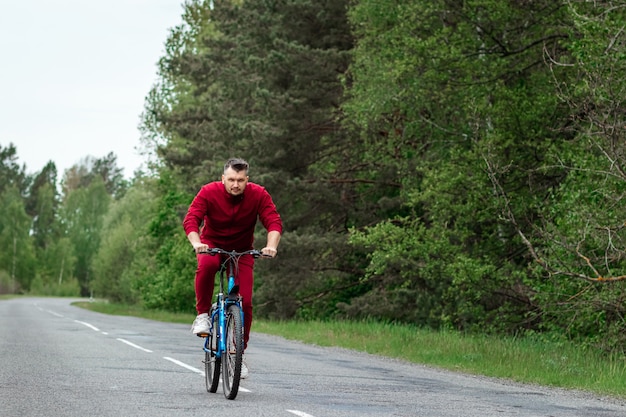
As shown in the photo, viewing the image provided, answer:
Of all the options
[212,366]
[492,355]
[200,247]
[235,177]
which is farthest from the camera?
[492,355]

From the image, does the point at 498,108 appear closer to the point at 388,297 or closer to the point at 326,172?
the point at 388,297

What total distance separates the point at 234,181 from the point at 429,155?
58.1 ft

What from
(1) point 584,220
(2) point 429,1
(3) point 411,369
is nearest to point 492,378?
(3) point 411,369

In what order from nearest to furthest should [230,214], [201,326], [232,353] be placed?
1. [232,353]
2. [230,214]
3. [201,326]

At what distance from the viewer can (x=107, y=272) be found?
87.3 metres

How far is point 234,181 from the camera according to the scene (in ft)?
30.2

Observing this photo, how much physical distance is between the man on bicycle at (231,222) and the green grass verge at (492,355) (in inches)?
193

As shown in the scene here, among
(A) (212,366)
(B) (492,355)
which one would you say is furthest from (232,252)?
(B) (492,355)

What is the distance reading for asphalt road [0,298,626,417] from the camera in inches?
328

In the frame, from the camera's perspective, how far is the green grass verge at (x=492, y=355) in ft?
43.0

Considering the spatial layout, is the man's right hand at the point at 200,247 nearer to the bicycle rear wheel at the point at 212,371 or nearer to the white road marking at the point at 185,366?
the bicycle rear wheel at the point at 212,371

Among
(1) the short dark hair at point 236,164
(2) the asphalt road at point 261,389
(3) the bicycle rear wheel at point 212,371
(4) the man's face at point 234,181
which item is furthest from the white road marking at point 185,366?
(1) the short dark hair at point 236,164

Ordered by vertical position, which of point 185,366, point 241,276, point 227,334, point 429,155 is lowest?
point 185,366

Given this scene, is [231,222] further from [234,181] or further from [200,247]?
[200,247]
